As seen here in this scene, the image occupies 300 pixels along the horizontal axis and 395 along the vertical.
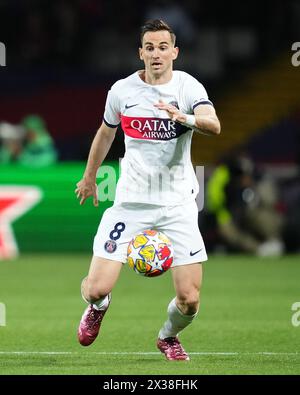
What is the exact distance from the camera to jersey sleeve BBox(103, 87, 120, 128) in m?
9.16

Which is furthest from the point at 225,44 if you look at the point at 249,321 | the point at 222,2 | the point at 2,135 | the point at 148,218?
the point at 148,218

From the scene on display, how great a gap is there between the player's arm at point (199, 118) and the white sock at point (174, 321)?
149cm

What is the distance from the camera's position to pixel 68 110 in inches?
1009

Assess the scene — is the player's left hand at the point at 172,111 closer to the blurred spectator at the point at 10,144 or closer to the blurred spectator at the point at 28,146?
the blurred spectator at the point at 28,146

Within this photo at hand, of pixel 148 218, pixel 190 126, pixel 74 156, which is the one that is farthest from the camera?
pixel 74 156

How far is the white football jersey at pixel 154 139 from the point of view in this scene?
9023mm

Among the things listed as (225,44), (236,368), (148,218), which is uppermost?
(225,44)

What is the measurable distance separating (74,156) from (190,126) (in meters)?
16.0

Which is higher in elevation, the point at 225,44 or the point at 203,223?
the point at 225,44

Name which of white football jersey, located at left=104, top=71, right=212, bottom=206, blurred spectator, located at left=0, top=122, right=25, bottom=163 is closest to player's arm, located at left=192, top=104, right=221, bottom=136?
white football jersey, located at left=104, top=71, right=212, bottom=206

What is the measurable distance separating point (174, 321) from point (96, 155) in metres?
1.43

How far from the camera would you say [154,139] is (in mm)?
9039

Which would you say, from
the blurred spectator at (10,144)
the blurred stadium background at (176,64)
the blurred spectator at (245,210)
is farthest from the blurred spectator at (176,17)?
the blurred spectator at (245,210)

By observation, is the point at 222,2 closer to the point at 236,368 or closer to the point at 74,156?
the point at 74,156
